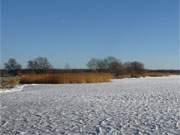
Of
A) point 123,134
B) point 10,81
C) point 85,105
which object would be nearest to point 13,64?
point 10,81

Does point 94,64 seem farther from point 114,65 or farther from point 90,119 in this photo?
point 90,119

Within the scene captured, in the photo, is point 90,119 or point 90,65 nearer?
point 90,119

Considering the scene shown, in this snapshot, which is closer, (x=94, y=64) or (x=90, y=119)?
(x=90, y=119)

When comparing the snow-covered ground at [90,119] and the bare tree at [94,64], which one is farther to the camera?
the bare tree at [94,64]

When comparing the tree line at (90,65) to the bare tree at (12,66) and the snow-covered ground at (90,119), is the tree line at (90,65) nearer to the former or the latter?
the bare tree at (12,66)

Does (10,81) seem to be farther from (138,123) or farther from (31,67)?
(31,67)

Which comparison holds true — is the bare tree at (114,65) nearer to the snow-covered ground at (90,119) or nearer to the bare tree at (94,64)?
the bare tree at (94,64)

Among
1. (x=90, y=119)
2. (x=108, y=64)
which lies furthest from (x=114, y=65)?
(x=90, y=119)

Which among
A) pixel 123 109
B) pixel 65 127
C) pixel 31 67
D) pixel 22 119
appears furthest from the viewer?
pixel 31 67

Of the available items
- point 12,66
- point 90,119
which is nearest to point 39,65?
point 12,66

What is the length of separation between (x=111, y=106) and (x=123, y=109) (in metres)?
0.77

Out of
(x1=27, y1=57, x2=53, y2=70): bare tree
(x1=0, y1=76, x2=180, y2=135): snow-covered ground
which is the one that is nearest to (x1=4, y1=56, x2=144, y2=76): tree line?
(x1=27, y1=57, x2=53, y2=70): bare tree

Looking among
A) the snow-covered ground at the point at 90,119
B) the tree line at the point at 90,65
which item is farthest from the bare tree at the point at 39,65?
the snow-covered ground at the point at 90,119

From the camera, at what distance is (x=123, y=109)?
9727mm
